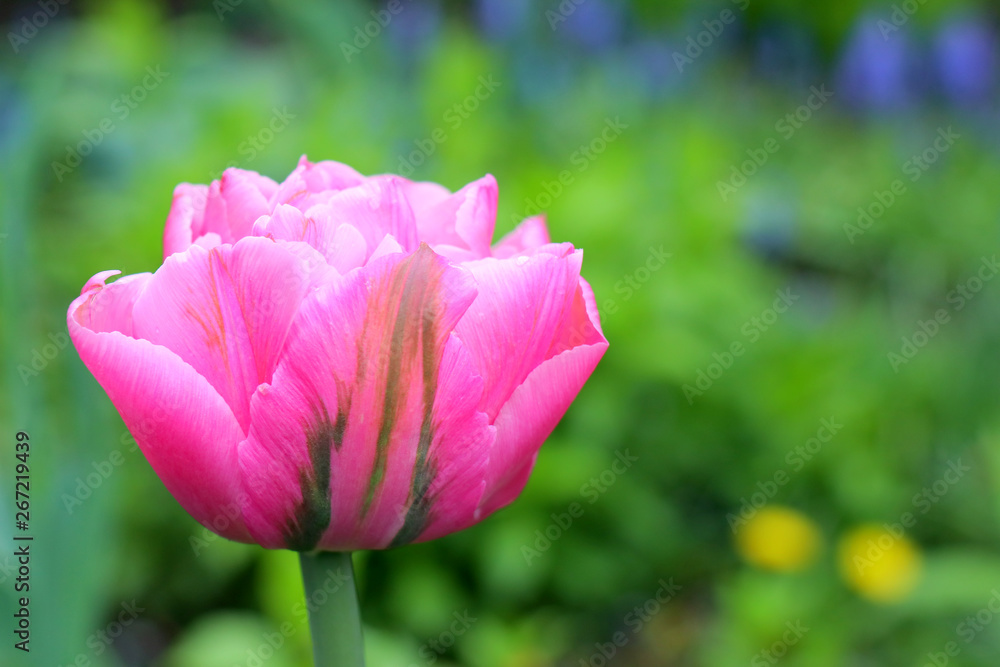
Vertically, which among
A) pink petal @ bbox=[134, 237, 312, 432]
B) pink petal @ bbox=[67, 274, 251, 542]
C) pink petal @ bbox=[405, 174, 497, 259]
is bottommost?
pink petal @ bbox=[67, 274, 251, 542]

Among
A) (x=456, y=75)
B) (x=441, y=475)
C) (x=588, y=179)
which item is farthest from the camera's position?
(x=456, y=75)

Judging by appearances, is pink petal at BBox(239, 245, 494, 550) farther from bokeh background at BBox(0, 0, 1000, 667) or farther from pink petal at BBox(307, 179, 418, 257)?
bokeh background at BBox(0, 0, 1000, 667)

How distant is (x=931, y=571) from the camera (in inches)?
67.7

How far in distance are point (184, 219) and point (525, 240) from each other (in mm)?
169

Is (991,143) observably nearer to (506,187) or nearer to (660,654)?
(506,187)

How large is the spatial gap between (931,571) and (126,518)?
142 cm

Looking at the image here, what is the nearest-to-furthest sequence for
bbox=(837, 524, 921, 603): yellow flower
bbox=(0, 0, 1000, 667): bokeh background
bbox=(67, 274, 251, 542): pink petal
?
1. bbox=(67, 274, 251, 542): pink petal
2. bbox=(0, 0, 1000, 667): bokeh background
3. bbox=(837, 524, 921, 603): yellow flower

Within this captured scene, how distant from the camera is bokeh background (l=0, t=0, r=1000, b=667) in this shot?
137 cm

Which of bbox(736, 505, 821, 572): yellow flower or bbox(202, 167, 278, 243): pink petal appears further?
bbox(736, 505, 821, 572): yellow flower

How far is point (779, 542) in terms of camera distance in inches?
68.8

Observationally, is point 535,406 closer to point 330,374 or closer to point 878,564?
point 330,374

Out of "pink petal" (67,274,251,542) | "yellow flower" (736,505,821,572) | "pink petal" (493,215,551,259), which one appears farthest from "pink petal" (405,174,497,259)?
"yellow flower" (736,505,821,572)

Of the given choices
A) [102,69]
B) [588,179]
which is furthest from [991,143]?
[102,69]

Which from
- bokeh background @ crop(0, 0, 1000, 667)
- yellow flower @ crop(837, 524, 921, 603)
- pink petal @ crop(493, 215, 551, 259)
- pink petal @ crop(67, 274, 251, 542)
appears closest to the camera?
pink petal @ crop(67, 274, 251, 542)
